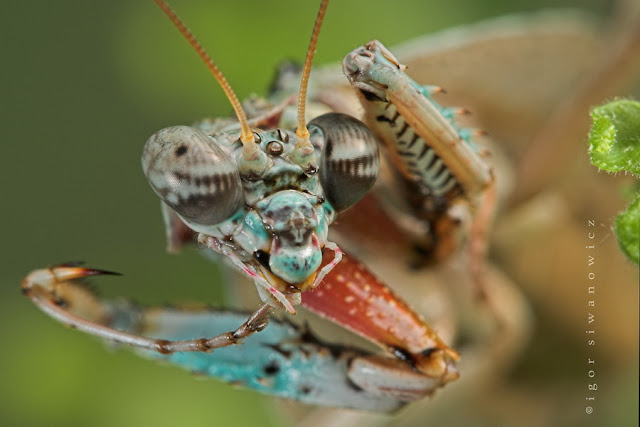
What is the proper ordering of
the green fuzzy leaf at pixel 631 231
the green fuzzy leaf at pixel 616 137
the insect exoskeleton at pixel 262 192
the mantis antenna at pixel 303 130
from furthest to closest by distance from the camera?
1. the mantis antenna at pixel 303 130
2. the insect exoskeleton at pixel 262 192
3. the green fuzzy leaf at pixel 616 137
4. the green fuzzy leaf at pixel 631 231

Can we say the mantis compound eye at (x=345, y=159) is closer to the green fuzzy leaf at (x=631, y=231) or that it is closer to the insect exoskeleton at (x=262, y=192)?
the insect exoskeleton at (x=262, y=192)

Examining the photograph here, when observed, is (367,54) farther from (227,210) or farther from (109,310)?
(109,310)

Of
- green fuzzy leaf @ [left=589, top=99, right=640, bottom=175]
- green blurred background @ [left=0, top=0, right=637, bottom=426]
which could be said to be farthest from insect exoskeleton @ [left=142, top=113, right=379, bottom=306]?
green blurred background @ [left=0, top=0, right=637, bottom=426]

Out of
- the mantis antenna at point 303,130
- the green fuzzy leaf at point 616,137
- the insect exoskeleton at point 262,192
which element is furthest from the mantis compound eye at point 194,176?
the green fuzzy leaf at point 616,137

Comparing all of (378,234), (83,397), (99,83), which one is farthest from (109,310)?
(99,83)

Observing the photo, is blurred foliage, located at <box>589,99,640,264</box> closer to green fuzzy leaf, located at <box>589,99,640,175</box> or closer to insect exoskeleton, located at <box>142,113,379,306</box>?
green fuzzy leaf, located at <box>589,99,640,175</box>

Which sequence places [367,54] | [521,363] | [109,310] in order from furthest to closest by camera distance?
[521,363], [109,310], [367,54]
